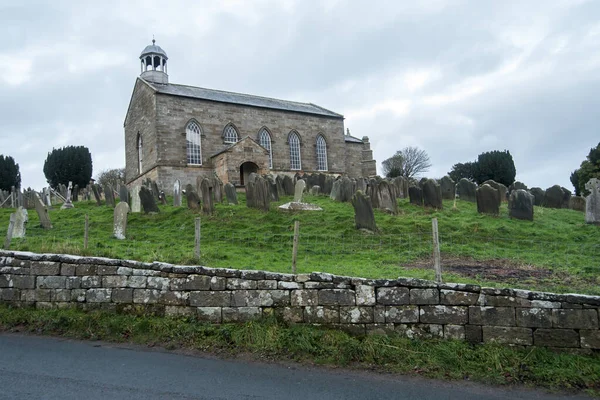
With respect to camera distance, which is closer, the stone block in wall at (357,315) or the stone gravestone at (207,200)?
the stone block in wall at (357,315)

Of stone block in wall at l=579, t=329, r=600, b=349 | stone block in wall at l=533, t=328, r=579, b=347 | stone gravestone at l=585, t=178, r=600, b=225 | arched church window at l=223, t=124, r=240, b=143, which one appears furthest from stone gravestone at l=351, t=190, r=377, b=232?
arched church window at l=223, t=124, r=240, b=143

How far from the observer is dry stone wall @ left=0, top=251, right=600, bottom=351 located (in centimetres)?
538

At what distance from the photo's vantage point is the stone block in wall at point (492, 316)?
5.44 m

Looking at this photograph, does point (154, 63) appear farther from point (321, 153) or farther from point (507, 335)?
point (507, 335)

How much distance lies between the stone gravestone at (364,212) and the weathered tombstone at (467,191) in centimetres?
799

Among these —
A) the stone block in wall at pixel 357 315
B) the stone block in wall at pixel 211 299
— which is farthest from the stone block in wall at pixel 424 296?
the stone block in wall at pixel 211 299

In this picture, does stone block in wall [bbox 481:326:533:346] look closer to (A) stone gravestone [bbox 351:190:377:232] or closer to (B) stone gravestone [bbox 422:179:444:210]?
(A) stone gravestone [bbox 351:190:377:232]

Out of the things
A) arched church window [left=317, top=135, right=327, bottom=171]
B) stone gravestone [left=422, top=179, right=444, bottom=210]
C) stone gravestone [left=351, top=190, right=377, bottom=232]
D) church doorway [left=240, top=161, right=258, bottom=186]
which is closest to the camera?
stone gravestone [left=351, top=190, right=377, bottom=232]

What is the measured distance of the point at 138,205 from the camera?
15.8 m

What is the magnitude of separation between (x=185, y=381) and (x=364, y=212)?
7.78 m

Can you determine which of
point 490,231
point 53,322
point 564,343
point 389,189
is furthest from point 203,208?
point 564,343

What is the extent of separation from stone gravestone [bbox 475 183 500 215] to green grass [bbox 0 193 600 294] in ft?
0.99

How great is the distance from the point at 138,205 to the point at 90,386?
12.1 metres

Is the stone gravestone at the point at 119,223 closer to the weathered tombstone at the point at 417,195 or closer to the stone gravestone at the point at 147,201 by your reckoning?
the stone gravestone at the point at 147,201
